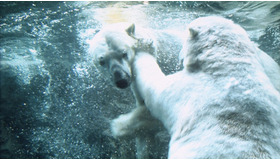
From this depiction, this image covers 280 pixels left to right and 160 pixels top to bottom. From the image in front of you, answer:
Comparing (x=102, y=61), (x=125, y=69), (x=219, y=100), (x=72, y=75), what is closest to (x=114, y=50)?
(x=102, y=61)

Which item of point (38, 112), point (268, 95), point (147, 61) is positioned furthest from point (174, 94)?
point (38, 112)

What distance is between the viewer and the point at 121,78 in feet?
6.45

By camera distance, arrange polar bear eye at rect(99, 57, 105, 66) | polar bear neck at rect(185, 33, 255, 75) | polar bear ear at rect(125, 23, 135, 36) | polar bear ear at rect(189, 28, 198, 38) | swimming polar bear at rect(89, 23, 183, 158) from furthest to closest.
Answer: polar bear ear at rect(125, 23, 135, 36) → polar bear eye at rect(99, 57, 105, 66) → swimming polar bear at rect(89, 23, 183, 158) → polar bear ear at rect(189, 28, 198, 38) → polar bear neck at rect(185, 33, 255, 75)

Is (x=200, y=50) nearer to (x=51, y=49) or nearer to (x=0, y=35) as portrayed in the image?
(x=0, y=35)

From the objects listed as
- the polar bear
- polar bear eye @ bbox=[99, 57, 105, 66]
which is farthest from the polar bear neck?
polar bear eye @ bbox=[99, 57, 105, 66]

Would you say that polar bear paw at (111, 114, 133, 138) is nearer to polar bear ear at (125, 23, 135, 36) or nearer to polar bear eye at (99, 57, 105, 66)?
polar bear eye at (99, 57, 105, 66)

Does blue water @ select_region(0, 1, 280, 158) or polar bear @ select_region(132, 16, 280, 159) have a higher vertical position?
polar bear @ select_region(132, 16, 280, 159)

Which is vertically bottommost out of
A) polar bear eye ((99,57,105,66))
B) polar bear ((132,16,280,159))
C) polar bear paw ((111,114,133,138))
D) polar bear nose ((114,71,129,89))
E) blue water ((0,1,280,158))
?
blue water ((0,1,280,158))

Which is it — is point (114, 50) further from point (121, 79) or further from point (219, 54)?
point (219, 54)

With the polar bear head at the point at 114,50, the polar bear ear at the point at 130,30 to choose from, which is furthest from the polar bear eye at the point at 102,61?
the polar bear ear at the point at 130,30

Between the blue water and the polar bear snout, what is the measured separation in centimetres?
124

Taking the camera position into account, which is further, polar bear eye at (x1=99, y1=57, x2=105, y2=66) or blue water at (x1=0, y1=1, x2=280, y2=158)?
blue water at (x1=0, y1=1, x2=280, y2=158)

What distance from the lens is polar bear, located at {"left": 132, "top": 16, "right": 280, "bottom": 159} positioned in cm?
89

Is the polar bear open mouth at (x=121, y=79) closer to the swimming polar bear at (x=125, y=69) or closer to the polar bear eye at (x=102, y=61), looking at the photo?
the swimming polar bear at (x=125, y=69)
